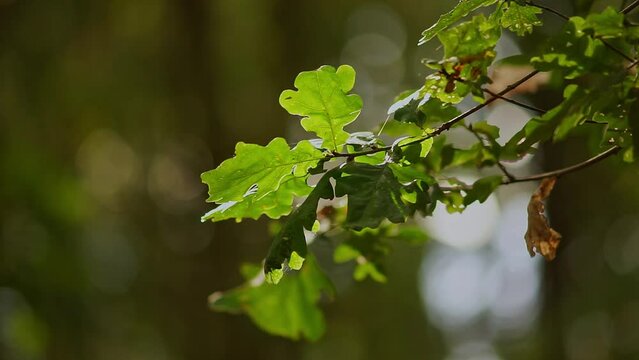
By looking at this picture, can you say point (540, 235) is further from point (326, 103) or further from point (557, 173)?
point (326, 103)

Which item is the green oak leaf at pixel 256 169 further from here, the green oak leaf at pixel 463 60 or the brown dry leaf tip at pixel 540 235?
the brown dry leaf tip at pixel 540 235

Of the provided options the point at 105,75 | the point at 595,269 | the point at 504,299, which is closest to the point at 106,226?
the point at 105,75

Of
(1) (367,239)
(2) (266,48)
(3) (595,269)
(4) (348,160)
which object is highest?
(2) (266,48)

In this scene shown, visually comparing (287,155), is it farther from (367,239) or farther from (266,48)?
(266,48)

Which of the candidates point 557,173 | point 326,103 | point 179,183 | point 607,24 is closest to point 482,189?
point 557,173

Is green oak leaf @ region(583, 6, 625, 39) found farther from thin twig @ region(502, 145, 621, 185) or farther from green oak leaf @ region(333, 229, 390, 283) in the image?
green oak leaf @ region(333, 229, 390, 283)

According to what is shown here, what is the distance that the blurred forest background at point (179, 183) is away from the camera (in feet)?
15.3

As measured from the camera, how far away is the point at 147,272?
7.17m

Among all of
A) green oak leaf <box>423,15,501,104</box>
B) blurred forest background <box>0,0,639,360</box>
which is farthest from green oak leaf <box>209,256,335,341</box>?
blurred forest background <box>0,0,639,360</box>

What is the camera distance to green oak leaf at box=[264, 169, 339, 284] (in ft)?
4.18

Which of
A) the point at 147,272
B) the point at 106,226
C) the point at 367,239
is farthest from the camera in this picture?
the point at 106,226

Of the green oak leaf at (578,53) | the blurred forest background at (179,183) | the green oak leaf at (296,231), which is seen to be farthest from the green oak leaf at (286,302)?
the blurred forest background at (179,183)

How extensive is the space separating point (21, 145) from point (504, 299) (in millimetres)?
4604

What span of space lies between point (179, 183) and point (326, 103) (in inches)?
177
